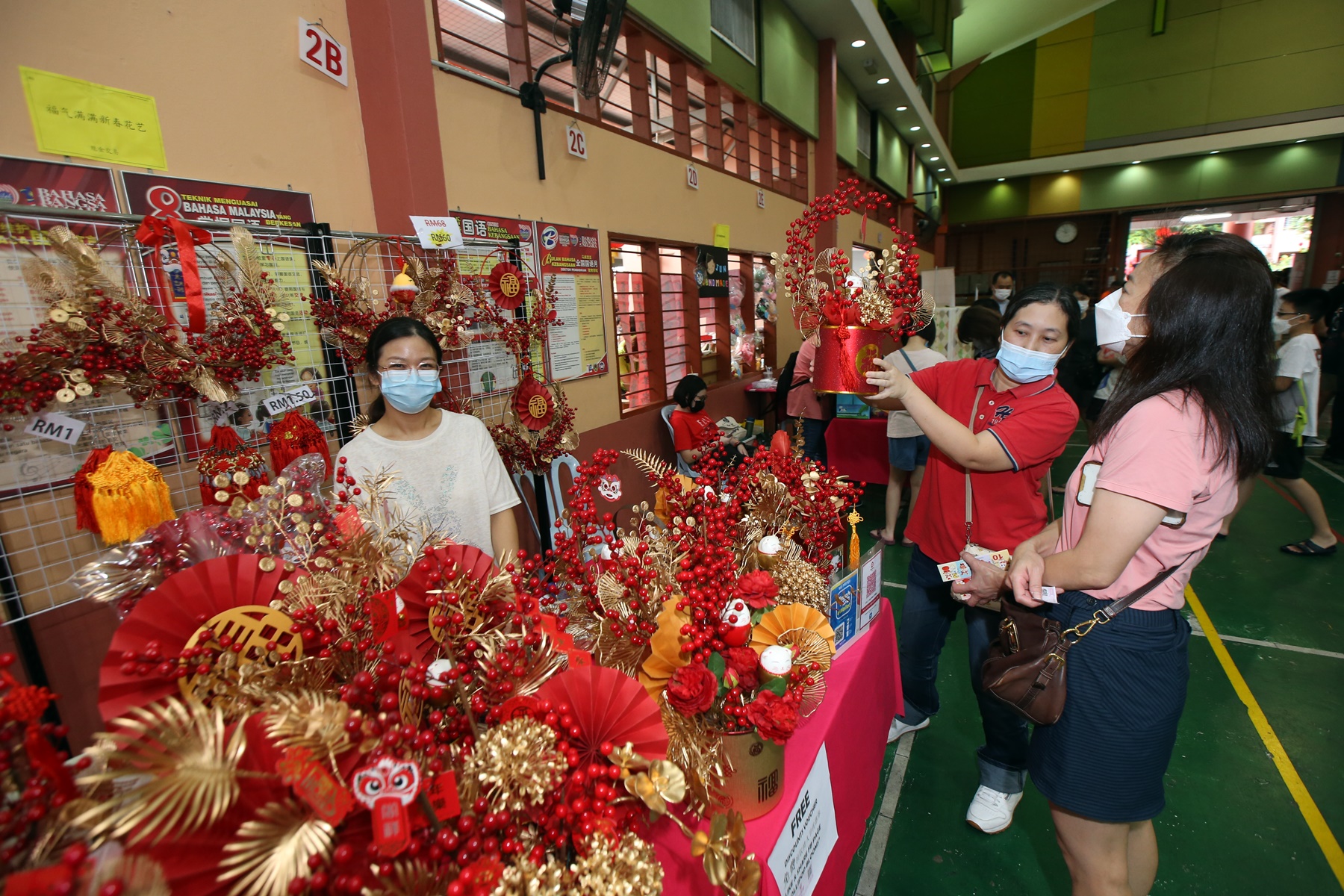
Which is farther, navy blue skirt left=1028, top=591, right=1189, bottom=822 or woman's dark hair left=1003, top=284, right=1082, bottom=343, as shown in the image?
woman's dark hair left=1003, top=284, right=1082, bottom=343

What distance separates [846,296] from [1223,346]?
Result: 72 centimetres

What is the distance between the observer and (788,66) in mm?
5918

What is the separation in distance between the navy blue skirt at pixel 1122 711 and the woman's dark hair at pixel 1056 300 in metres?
0.79

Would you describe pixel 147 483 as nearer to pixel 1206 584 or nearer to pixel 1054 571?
pixel 1054 571

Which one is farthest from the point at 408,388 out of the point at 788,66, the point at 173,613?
the point at 788,66

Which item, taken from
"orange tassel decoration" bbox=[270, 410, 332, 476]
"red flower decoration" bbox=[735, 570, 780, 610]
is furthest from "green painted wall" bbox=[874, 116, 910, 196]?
"red flower decoration" bbox=[735, 570, 780, 610]

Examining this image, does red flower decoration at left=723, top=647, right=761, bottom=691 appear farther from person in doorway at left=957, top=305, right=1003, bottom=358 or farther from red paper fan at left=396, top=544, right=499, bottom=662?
person in doorway at left=957, top=305, right=1003, bottom=358

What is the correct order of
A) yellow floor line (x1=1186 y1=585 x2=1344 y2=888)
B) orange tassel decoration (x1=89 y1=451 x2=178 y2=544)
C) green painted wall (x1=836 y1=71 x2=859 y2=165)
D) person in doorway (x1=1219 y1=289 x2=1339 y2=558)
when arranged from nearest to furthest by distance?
orange tassel decoration (x1=89 y1=451 x2=178 y2=544) → yellow floor line (x1=1186 y1=585 x2=1344 y2=888) → person in doorway (x1=1219 y1=289 x2=1339 y2=558) → green painted wall (x1=836 y1=71 x2=859 y2=165)

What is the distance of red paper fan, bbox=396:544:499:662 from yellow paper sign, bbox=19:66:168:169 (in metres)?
1.81

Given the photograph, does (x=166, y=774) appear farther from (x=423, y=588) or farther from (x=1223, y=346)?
(x=1223, y=346)

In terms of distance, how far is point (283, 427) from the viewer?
1785 millimetres

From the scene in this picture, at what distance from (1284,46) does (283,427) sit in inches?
609

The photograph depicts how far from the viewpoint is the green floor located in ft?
5.59

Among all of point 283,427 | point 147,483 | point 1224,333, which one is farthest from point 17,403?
point 1224,333
